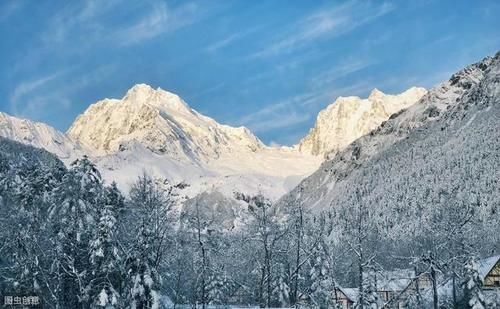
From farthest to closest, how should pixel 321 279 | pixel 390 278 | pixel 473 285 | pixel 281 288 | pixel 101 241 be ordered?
pixel 281 288
pixel 321 279
pixel 390 278
pixel 473 285
pixel 101 241

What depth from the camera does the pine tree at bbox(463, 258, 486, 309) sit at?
189 ft

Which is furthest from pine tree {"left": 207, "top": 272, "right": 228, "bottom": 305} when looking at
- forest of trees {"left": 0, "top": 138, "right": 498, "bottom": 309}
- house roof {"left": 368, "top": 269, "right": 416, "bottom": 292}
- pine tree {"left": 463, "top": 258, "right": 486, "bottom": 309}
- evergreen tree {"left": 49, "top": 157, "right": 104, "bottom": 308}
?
pine tree {"left": 463, "top": 258, "right": 486, "bottom": 309}

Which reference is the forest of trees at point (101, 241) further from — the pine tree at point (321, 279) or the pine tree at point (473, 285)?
the pine tree at point (321, 279)

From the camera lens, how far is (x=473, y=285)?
191 feet

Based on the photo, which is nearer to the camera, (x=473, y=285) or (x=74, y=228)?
(x=74, y=228)

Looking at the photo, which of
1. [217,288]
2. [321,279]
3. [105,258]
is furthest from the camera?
[217,288]

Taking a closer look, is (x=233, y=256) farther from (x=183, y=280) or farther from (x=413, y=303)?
(x=413, y=303)

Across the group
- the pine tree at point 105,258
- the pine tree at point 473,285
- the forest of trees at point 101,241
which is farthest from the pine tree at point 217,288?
the pine tree at point 473,285

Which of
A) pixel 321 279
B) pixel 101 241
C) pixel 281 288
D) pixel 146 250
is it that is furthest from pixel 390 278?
pixel 101 241

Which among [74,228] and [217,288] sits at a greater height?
[74,228]

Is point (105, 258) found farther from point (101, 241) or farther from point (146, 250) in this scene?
point (146, 250)

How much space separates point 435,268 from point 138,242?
23822mm

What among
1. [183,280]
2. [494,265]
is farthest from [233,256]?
[494,265]

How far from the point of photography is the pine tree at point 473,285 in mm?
57625
